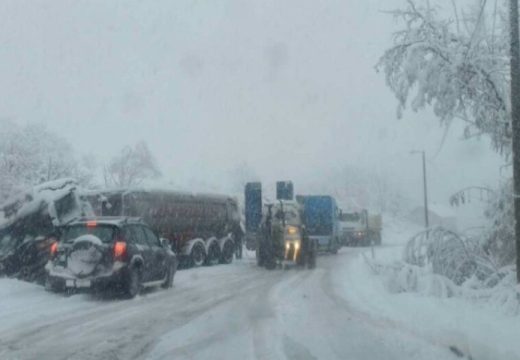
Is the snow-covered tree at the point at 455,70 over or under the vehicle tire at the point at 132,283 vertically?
over

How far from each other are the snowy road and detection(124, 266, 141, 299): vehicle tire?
232 millimetres

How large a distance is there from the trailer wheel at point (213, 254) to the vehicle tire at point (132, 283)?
10998 mm

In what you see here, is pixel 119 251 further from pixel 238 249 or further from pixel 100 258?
pixel 238 249

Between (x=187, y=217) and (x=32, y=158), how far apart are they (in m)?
39.0

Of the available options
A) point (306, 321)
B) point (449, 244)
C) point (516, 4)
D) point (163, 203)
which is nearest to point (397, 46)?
→ point (516, 4)

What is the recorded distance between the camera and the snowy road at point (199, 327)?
29.7 ft

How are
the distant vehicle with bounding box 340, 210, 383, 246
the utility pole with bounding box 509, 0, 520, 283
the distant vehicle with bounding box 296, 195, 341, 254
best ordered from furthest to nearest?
the distant vehicle with bounding box 340, 210, 383, 246, the distant vehicle with bounding box 296, 195, 341, 254, the utility pole with bounding box 509, 0, 520, 283

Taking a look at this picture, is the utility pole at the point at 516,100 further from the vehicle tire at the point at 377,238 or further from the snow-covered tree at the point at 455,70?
the vehicle tire at the point at 377,238

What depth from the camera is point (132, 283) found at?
48.9 feet

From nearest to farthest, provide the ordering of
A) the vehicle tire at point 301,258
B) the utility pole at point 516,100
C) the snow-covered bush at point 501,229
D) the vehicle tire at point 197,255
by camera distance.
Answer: the utility pole at point 516,100, the snow-covered bush at point 501,229, the vehicle tire at point 197,255, the vehicle tire at point 301,258

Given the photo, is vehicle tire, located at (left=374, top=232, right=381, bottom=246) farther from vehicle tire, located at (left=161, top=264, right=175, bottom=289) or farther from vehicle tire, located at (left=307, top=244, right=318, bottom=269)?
vehicle tire, located at (left=161, top=264, right=175, bottom=289)

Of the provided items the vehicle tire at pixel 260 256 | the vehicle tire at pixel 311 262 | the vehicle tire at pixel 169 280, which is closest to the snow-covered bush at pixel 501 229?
the vehicle tire at pixel 169 280

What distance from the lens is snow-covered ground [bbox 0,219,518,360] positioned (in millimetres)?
9117

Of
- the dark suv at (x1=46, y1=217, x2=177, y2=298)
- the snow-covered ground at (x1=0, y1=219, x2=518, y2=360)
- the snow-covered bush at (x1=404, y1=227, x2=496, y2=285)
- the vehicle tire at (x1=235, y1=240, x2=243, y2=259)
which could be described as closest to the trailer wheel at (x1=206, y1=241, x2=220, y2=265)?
the vehicle tire at (x1=235, y1=240, x2=243, y2=259)
